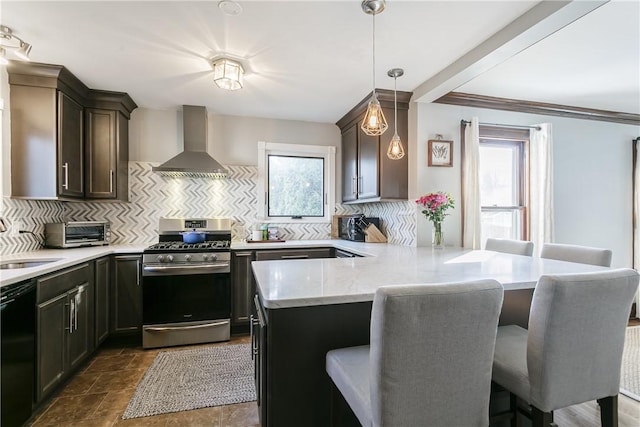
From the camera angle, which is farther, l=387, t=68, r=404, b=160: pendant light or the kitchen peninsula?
l=387, t=68, r=404, b=160: pendant light

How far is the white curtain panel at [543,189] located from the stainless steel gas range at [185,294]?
3406 mm

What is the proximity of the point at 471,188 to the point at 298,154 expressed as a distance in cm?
213

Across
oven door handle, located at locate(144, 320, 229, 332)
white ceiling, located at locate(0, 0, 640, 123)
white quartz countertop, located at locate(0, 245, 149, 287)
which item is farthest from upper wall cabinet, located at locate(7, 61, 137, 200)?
oven door handle, located at locate(144, 320, 229, 332)

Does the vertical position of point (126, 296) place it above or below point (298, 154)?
below

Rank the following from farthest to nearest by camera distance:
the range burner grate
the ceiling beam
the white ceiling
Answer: the range burner grate < the white ceiling < the ceiling beam

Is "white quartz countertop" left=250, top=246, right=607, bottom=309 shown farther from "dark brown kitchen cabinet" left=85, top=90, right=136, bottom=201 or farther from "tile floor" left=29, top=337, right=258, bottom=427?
"dark brown kitchen cabinet" left=85, top=90, right=136, bottom=201

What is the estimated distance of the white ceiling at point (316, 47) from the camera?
70.4 inches

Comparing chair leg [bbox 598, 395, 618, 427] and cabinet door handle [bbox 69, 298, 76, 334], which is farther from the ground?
cabinet door handle [bbox 69, 298, 76, 334]

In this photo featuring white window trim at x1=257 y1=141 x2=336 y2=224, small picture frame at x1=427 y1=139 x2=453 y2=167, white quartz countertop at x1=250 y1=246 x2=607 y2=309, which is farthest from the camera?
white window trim at x1=257 y1=141 x2=336 y2=224

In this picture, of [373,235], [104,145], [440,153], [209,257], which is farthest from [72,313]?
[440,153]

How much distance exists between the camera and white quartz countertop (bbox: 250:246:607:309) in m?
1.23

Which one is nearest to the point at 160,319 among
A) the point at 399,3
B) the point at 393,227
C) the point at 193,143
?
the point at 193,143

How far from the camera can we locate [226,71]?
233 cm

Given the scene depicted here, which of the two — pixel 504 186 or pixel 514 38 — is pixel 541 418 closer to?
pixel 514 38
